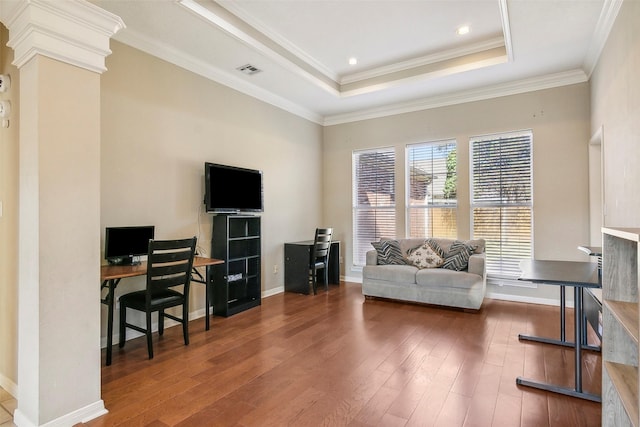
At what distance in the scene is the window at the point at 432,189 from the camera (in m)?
5.21

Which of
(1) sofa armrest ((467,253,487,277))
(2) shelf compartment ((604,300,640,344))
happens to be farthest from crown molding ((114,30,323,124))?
(2) shelf compartment ((604,300,640,344))

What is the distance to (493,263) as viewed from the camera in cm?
488

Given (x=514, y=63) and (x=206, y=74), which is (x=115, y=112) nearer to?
(x=206, y=74)

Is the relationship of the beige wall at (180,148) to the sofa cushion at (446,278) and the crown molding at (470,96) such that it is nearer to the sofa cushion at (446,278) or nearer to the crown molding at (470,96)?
the crown molding at (470,96)

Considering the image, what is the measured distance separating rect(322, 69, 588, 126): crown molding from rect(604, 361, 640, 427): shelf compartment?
13.5 feet

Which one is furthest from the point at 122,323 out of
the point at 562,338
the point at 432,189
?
the point at 432,189

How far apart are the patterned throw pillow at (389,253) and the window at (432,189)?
580mm

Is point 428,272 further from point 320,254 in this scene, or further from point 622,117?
point 622,117

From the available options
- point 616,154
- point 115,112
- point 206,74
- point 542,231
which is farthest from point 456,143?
point 115,112

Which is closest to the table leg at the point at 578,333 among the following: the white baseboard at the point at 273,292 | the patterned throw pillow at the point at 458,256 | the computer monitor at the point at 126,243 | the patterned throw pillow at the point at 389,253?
the patterned throw pillow at the point at 458,256

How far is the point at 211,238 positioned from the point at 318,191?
261 centimetres

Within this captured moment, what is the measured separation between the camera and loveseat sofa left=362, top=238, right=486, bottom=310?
13.7 ft

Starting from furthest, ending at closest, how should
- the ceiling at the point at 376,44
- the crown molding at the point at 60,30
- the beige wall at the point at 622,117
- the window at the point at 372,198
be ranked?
1. the window at the point at 372,198
2. the ceiling at the point at 376,44
3. the beige wall at the point at 622,117
4. the crown molding at the point at 60,30

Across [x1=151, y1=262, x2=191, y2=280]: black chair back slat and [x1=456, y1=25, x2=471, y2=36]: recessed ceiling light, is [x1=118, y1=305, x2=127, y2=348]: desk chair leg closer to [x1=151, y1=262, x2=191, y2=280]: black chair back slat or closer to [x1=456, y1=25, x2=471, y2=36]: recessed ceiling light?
[x1=151, y1=262, x2=191, y2=280]: black chair back slat
